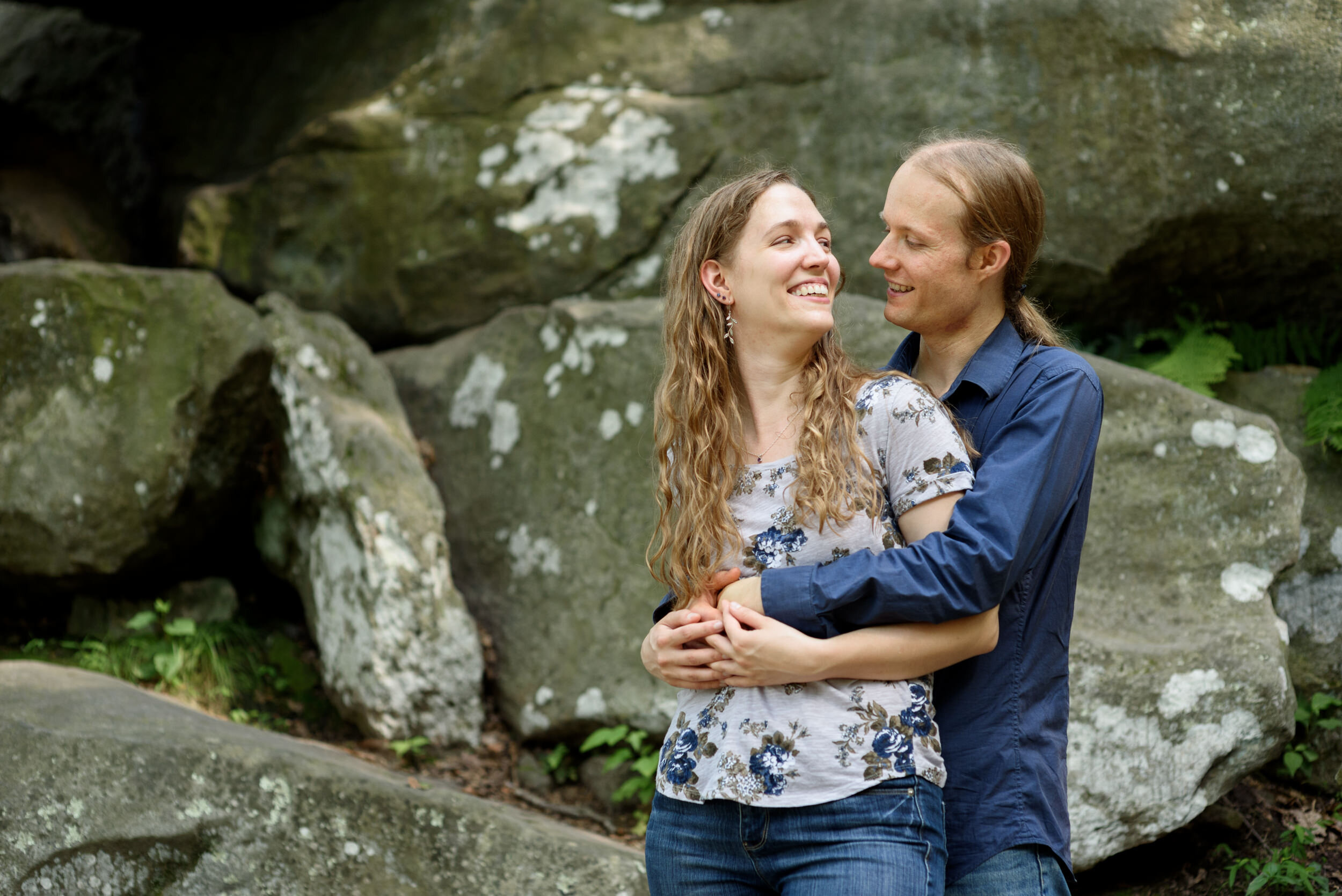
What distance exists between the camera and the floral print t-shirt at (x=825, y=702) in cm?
200

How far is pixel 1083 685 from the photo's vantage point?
3.74 m

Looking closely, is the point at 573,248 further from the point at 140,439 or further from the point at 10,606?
the point at 10,606

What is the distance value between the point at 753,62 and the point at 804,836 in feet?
15.4

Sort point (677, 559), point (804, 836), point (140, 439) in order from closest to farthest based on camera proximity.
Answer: point (804, 836) < point (677, 559) < point (140, 439)

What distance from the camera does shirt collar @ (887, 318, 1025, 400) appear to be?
234 centimetres

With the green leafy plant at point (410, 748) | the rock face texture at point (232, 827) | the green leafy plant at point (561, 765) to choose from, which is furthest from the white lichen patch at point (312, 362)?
the green leafy plant at point (561, 765)

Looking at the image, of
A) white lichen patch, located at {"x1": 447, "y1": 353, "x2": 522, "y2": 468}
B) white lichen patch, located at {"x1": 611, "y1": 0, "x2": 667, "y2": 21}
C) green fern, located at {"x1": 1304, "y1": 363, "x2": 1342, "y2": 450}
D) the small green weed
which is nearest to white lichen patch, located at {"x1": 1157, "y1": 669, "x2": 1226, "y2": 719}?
green fern, located at {"x1": 1304, "y1": 363, "x2": 1342, "y2": 450}

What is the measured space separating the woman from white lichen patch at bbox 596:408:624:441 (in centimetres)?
236

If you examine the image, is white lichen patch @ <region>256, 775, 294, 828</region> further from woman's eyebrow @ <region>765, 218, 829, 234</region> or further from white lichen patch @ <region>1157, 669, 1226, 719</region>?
white lichen patch @ <region>1157, 669, 1226, 719</region>

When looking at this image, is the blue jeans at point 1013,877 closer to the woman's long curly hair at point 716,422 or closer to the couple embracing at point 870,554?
the couple embracing at point 870,554

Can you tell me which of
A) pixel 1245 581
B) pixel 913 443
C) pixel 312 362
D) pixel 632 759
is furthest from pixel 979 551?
pixel 312 362

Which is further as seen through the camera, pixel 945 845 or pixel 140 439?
pixel 140 439

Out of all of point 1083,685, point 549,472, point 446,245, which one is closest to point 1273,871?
point 1083,685

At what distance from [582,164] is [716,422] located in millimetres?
3784
